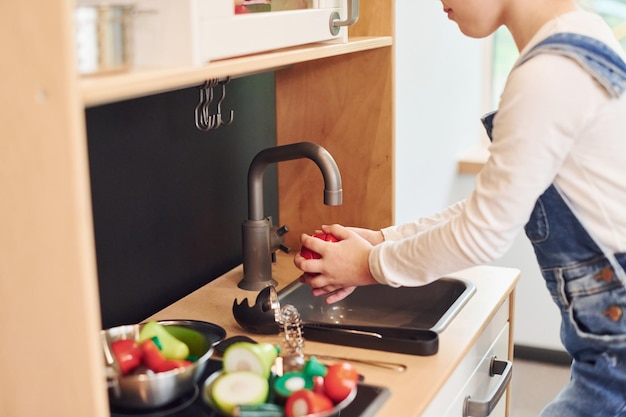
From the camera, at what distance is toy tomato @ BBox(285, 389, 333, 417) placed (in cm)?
104

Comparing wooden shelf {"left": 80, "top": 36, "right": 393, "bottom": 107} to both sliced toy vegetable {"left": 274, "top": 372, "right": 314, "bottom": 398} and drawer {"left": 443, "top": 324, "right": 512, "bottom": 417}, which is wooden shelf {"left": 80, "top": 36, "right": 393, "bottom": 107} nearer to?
sliced toy vegetable {"left": 274, "top": 372, "right": 314, "bottom": 398}

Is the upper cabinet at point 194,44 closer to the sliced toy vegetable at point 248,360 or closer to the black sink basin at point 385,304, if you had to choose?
the sliced toy vegetable at point 248,360

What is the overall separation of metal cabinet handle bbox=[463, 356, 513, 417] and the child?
15cm

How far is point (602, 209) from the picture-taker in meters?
1.18

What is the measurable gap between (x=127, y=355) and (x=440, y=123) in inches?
69.1

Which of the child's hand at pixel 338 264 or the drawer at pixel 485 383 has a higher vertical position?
the child's hand at pixel 338 264

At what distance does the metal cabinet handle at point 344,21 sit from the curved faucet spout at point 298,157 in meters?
0.22

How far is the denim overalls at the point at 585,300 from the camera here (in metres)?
1.21

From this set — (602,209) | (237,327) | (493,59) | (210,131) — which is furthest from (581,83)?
(493,59)

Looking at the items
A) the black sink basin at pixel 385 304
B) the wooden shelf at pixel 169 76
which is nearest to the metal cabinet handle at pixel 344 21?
the wooden shelf at pixel 169 76

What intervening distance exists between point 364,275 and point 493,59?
6.71ft

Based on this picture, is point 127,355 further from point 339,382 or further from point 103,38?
point 103,38

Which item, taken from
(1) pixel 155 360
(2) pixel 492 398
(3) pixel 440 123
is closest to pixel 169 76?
(1) pixel 155 360

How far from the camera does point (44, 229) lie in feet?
2.83
